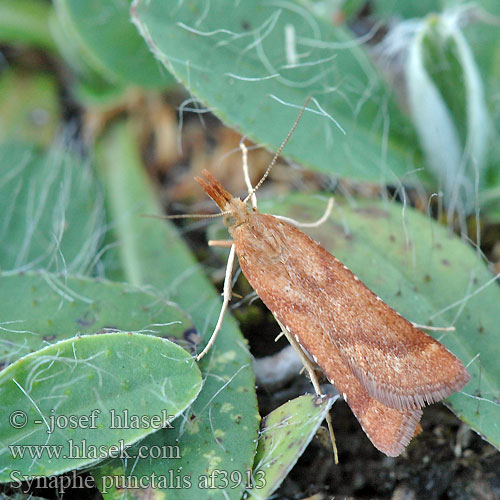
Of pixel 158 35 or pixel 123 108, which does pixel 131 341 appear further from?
pixel 123 108

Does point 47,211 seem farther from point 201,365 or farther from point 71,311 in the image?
point 201,365

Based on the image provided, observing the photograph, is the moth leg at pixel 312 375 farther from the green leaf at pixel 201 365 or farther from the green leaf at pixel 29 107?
the green leaf at pixel 29 107

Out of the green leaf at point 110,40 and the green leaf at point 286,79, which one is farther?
the green leaf at point 110,40

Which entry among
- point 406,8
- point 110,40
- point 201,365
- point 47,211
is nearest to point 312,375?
point 201,365

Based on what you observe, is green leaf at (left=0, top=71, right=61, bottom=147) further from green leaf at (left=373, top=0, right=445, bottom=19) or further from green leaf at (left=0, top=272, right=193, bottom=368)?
green leaf at (left=373, top=0, right=445, bottom=19)

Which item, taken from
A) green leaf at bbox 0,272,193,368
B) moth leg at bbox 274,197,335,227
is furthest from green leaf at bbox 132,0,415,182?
→ green leaf at bbox 0,272,193,368

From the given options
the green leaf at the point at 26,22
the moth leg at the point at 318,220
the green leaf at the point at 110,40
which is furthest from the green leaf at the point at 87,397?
the green leaf at the point at 26,22
